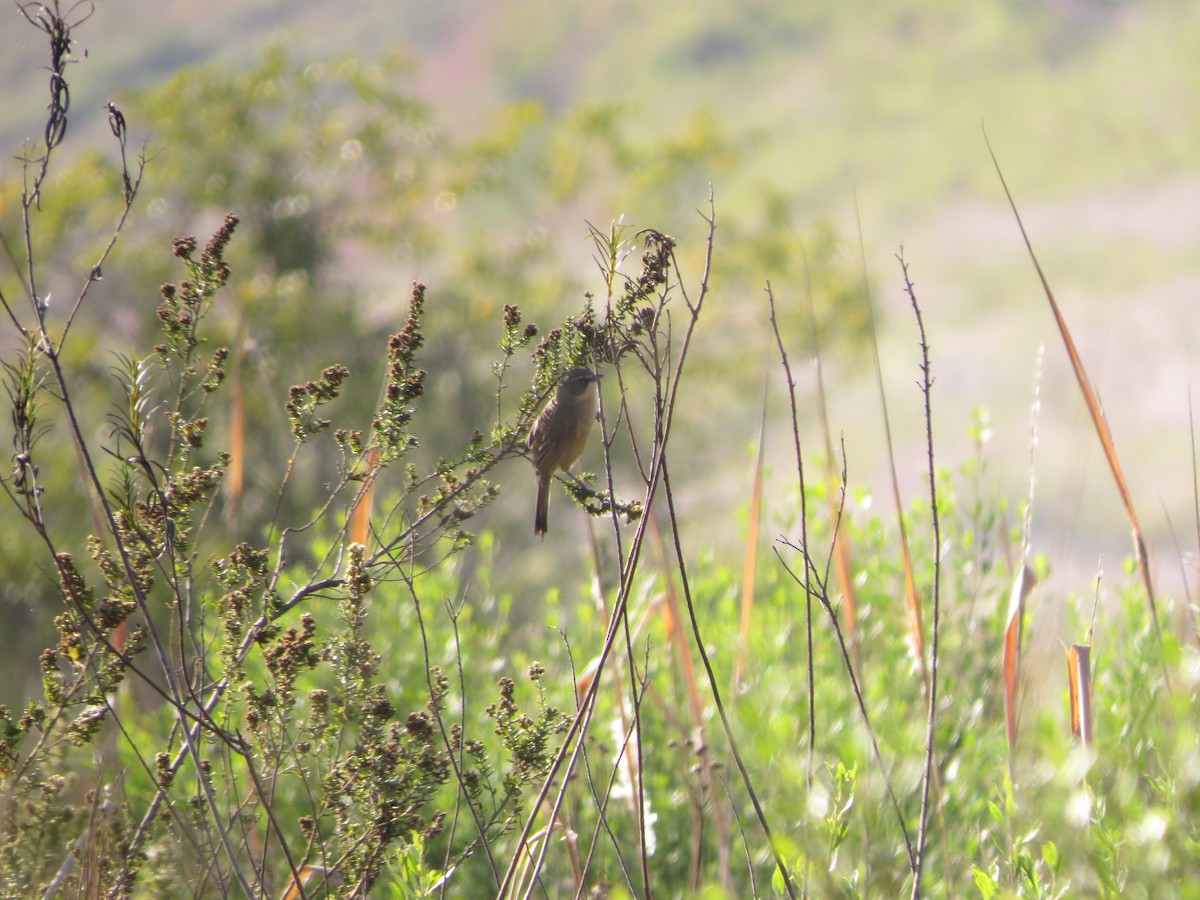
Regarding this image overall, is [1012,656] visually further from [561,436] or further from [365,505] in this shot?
[561,436]

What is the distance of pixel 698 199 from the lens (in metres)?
15.4

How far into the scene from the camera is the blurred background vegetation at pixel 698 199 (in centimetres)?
1313

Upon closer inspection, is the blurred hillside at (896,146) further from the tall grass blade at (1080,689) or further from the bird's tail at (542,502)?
the tall grass blade at (1080,689)

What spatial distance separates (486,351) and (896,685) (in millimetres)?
10318

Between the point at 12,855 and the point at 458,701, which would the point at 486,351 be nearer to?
the point at 458,701

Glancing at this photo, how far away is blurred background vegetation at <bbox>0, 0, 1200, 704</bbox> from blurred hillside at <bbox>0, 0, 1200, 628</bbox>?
3.8 inches

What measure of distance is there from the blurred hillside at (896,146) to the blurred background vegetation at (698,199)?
0.32 ft

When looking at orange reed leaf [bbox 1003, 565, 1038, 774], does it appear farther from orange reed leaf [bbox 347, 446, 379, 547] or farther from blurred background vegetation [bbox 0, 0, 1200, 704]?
orange reed leaf [bbox 347, 446, 379, 547]

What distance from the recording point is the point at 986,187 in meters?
35.4

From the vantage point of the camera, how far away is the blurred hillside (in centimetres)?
1504

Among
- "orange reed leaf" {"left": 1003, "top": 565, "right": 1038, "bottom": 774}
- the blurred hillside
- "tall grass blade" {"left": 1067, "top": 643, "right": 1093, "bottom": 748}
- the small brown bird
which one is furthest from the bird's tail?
the blurred hillside

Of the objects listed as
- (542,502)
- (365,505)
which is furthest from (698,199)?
(365,505)

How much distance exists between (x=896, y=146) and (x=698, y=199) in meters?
26.2

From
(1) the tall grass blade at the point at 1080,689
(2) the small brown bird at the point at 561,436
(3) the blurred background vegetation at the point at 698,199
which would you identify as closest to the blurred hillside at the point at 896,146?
(3) the blurred background vegetation at the point at 698,199
